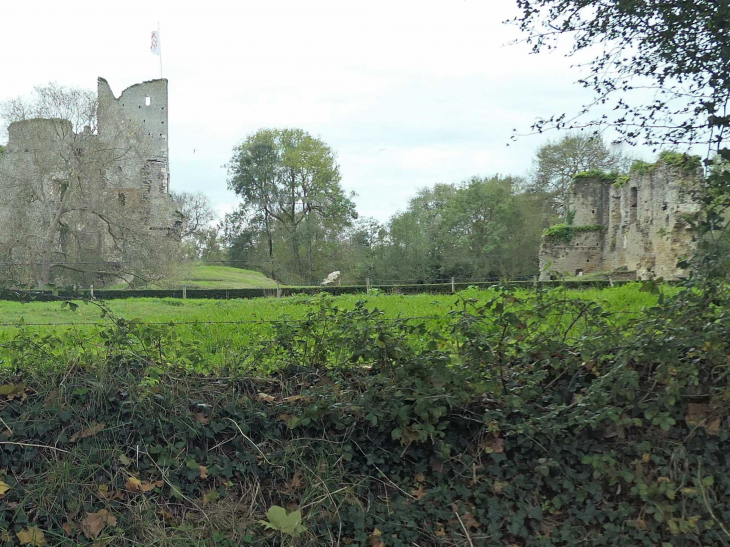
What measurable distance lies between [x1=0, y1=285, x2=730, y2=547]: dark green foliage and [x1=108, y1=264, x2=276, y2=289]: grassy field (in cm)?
2079

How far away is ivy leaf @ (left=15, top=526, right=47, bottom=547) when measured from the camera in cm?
361

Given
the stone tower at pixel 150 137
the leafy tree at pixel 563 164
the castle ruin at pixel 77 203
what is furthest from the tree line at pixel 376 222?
the castle ruin at pixel 77 203

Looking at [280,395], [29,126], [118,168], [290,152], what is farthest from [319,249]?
[280,395]

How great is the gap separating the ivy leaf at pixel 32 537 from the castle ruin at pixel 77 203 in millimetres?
20679

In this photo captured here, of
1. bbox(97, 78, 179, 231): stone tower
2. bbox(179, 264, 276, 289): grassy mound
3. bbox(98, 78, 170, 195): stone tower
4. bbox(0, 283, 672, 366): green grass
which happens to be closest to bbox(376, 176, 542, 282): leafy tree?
bbox(179, 264, 276, 289): grassy mound

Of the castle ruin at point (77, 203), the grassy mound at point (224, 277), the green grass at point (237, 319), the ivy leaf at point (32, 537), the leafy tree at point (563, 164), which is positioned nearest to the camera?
the ivy leaf at point (32, 537)

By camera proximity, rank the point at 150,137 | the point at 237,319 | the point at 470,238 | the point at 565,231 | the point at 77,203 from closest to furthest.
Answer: the point at 237,319 < the point at 77,203 < the point at 565,231 < the point at 150,137 < the point at 470,238

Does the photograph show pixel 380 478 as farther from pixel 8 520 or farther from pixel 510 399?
pixel 8 520

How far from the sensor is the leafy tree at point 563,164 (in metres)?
35.2

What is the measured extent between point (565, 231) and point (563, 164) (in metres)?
7.41

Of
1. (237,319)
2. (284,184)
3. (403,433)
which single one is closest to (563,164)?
(284,184)

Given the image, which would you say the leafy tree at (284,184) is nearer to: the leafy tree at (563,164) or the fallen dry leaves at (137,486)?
the leafy tree at (563,164)

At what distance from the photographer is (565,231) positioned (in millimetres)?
29594

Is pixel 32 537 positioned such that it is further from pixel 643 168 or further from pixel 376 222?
pixel 376 222
